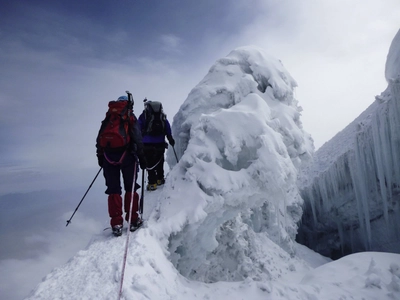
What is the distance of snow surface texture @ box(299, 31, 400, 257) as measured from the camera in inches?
348

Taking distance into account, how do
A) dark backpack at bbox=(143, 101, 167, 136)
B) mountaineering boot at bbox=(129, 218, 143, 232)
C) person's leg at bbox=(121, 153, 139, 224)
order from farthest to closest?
dark backpack at bbox=(143, 101, 167, 136) → person's leg at bbox=(121, 153, 139, 224) → mountaineering boot at bbox=(129, 218, 143, 232)

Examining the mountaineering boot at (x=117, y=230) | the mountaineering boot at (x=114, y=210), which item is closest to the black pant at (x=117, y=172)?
the mountaineering boot at (x=114, y=210)

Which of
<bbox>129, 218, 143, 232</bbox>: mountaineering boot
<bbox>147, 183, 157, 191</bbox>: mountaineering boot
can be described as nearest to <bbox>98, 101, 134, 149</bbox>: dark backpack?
<bbox>129, 218, 143, 232</bbox>: mountaineering boot

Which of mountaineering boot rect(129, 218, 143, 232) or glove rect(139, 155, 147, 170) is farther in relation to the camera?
glove rect(139, 155, 147, 170)

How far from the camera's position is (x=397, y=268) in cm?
466

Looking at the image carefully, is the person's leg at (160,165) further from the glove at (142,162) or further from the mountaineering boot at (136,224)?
the mountaineering boot at (136,224)

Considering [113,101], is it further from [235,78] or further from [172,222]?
[235,78]

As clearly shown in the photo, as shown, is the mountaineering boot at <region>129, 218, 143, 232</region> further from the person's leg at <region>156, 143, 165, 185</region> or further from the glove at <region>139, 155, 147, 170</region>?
the person's leg at <region>156, 143, 165, 185</region>

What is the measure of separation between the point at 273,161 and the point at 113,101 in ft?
10.8

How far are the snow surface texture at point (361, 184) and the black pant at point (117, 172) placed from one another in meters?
9.31

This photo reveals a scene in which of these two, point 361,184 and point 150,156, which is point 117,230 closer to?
point 150,156

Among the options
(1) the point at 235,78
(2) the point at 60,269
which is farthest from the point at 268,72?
(2) the point at 60,269

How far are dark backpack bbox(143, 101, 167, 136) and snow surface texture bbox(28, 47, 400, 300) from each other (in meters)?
1.09

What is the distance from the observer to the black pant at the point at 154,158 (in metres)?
6.43
